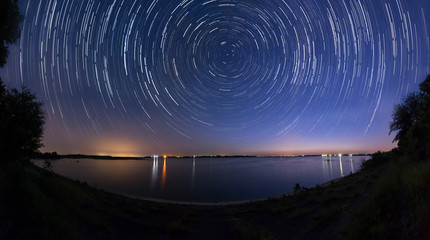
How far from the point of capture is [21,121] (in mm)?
17844

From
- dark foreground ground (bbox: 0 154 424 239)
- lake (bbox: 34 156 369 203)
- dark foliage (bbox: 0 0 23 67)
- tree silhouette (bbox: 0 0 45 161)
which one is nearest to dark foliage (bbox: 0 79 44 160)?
tree silhouette (bbox: 0 0 45 161)

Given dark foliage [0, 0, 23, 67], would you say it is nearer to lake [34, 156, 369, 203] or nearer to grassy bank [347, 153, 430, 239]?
grassy bank [347, 153, 430, 239]

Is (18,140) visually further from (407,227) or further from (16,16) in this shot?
(407,227)

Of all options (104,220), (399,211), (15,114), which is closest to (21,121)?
(15,114)

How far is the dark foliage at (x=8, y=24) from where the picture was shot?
12539 millimetres

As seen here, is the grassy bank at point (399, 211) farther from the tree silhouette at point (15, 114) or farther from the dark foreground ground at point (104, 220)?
the tree silhouette at point (15, 114)

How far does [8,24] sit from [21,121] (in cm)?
878

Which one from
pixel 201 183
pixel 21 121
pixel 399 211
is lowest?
pixel 201 183

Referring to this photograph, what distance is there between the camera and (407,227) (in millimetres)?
4969

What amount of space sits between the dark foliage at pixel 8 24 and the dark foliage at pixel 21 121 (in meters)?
2.99

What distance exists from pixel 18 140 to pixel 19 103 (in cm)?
521

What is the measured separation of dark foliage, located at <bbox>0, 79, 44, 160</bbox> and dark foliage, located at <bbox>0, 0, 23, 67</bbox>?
2989mm

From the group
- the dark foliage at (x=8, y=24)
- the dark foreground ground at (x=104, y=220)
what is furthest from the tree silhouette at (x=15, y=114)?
the dark foreground ground at (x=104, y=220)

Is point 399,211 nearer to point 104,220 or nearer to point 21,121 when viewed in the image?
point 104,220
